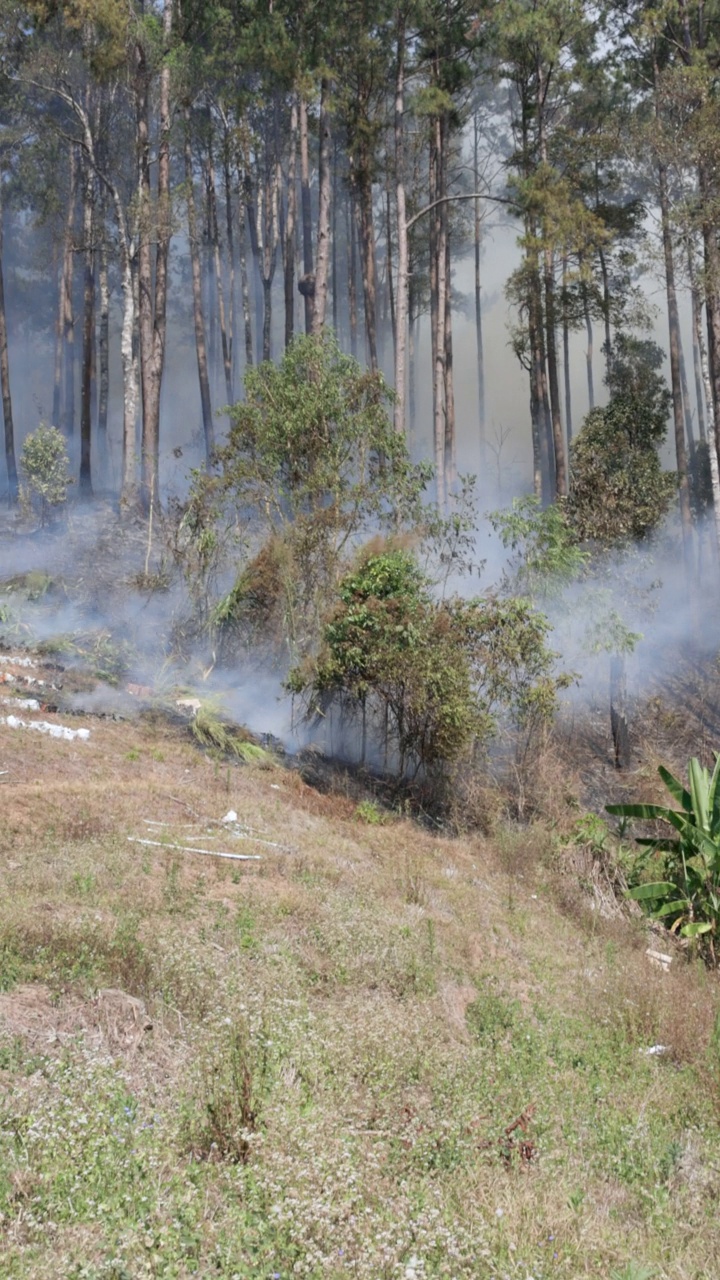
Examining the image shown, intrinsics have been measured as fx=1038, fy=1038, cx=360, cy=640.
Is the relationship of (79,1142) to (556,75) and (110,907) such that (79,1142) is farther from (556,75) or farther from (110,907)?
(556,75)

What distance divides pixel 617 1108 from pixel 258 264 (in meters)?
34.9

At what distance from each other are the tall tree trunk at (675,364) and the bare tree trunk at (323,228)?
6.64 meters

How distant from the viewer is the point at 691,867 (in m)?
9.11

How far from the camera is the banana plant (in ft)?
29.0

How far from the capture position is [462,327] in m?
44.6

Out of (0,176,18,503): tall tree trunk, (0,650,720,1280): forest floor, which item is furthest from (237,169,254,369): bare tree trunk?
(0,650,720,1280): forest floor

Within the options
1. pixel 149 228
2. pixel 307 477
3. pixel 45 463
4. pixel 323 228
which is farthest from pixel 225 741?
pixel 149 228

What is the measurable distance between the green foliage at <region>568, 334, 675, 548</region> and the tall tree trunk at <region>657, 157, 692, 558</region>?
18.2 inches

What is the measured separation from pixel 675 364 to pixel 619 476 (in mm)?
5593

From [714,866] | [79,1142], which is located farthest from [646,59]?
[79,1142]

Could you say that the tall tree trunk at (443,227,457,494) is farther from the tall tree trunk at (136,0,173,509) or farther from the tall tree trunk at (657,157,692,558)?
the tall tree trunk at (136,0,173,509)

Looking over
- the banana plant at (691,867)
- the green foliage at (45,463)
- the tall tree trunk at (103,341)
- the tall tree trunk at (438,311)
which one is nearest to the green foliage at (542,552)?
the tall tree trunk at (438,311)

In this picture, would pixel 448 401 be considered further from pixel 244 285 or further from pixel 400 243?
pixel 244 285

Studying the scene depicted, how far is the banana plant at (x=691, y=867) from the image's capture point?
8.84 m
